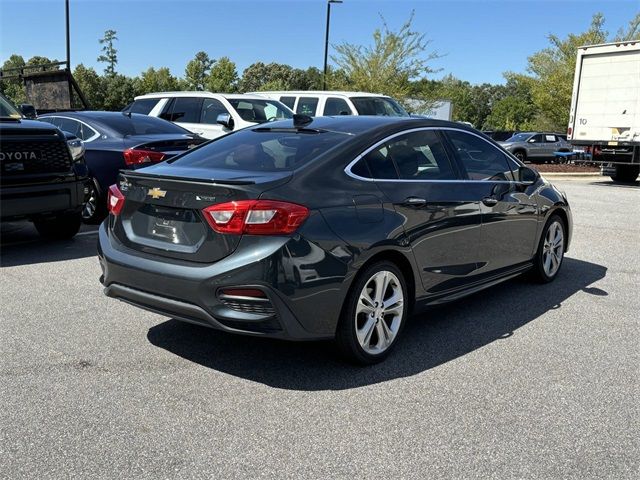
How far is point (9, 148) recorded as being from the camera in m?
6.49

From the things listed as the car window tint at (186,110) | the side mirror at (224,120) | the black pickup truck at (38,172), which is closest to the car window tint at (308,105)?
the car window tint at (186,110)

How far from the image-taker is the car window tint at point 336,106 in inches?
510

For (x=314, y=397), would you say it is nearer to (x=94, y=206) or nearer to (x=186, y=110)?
(x=94, y=206)

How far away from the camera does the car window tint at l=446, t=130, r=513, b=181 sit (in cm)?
499

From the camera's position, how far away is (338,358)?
3994 mm

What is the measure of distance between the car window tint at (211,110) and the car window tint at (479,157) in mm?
7363

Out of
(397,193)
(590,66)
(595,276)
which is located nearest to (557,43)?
(590,66)

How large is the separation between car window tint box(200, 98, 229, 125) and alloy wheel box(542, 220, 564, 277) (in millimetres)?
7295

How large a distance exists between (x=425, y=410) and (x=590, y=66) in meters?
16.9

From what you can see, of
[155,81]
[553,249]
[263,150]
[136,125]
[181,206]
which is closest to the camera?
[181,206]

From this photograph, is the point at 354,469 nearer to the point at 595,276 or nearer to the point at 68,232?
the point at 595,276

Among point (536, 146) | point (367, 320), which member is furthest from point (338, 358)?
point (536, 146)

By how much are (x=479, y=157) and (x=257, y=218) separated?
2447 mm

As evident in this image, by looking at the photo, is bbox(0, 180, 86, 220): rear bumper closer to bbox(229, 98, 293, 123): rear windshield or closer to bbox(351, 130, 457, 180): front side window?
bbox(351, 130, 457, 180): front side window
